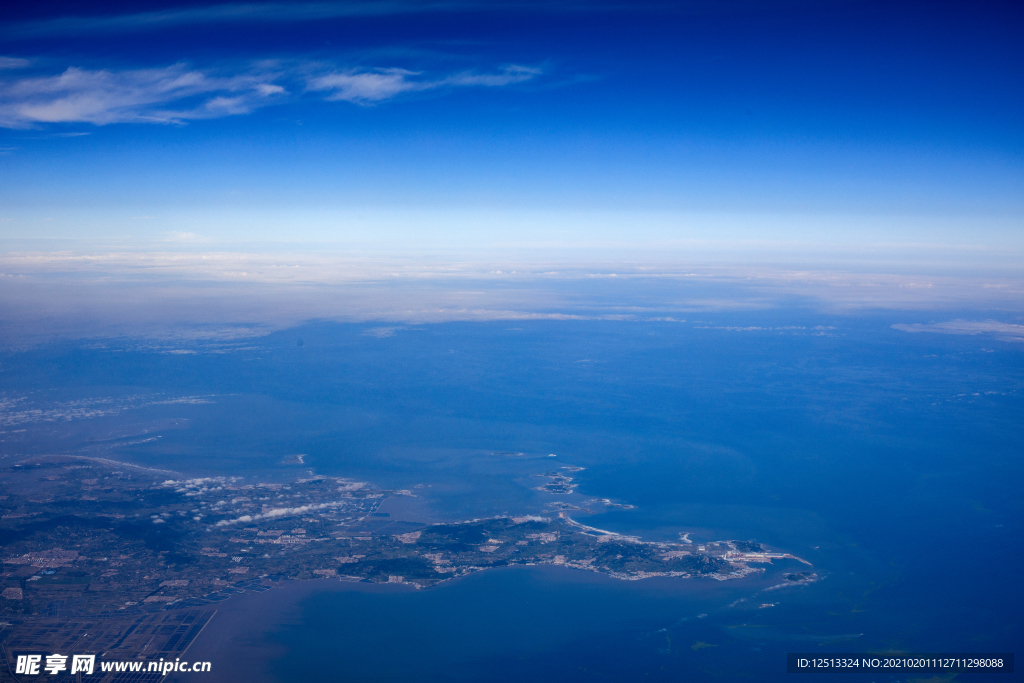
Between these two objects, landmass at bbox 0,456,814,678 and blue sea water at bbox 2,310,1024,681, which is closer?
blue sea water at bbox 2,310,1024,681

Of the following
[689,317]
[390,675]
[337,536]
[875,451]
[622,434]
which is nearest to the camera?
[390,675]

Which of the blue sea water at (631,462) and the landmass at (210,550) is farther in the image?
the landmass at (210,550)

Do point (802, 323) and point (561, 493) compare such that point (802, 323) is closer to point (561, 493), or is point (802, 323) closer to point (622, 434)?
point (622, 434)

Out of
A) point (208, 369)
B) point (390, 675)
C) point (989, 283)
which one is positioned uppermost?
point (989, 283)

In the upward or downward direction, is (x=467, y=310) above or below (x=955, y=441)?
above

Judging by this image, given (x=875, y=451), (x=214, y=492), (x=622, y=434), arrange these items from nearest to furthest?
(x=214, y=492)
(x=875, y=451)
(x=622, y=434)

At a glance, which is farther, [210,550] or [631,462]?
[631,462]

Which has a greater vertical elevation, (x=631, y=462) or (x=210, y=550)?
(x=210, y=550)

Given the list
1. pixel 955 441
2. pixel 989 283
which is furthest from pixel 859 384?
pixel 989 283
